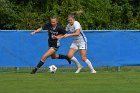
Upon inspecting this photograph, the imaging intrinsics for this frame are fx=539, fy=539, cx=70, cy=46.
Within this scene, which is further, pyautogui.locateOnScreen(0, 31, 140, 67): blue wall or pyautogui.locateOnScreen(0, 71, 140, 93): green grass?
pyautogui.locateOnScreen(0, 31, 140, 67): blue wall

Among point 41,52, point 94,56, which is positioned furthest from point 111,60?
point 41,52

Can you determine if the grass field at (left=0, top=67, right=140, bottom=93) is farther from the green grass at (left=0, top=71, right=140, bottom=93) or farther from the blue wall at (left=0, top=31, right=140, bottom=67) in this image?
the blue wall at (left=0, top=31, right=140, bottom=67)

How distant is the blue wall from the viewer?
1633 centimetres

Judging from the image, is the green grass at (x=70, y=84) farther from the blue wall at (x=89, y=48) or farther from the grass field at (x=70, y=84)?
the blue wall at (x=89, y=48)

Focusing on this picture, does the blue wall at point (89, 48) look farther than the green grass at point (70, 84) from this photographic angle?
Yes

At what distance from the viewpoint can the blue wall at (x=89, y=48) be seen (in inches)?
643

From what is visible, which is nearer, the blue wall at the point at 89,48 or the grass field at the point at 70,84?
the grass field at the point at 70,84

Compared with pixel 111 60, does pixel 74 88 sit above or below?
above

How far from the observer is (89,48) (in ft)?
55.0

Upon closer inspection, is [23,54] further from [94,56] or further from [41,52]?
[94,56]

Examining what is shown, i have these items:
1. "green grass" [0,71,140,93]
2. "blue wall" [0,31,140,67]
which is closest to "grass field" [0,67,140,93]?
"green grass" [0,71,140,93]

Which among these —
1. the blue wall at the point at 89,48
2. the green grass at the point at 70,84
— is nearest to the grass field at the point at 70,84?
the green grass at the point at 70,84

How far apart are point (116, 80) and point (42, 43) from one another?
175 inches

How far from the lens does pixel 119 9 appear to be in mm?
25844
